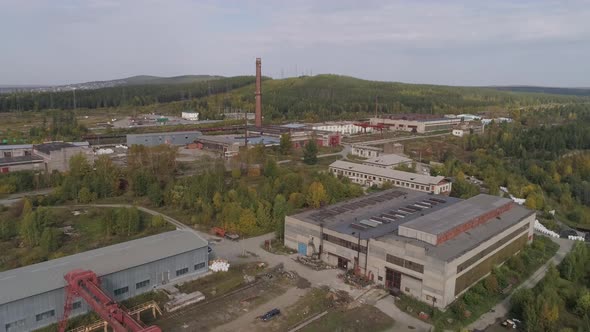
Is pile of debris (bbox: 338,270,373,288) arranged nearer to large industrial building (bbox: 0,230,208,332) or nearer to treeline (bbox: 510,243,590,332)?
treeline (bbox: 510,243,590,332)

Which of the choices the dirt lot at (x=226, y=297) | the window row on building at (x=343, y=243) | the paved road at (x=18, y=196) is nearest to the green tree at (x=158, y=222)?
the dirt lot at (x=226, y=297)

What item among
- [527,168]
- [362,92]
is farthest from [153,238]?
[362,92]

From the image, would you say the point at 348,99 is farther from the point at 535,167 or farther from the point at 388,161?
the point at 388,161

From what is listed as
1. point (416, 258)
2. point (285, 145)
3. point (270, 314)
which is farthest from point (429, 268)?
point (285, 145)

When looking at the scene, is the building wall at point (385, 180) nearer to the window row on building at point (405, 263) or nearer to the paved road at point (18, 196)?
the window row on building at point (405, 263)

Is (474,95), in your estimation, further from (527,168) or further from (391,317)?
(391,317)

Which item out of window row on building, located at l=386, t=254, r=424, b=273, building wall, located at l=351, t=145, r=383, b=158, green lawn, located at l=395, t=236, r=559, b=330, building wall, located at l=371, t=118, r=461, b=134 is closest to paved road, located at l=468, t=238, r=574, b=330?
green lawn, located at l=395, t=236, r=559, b=330
